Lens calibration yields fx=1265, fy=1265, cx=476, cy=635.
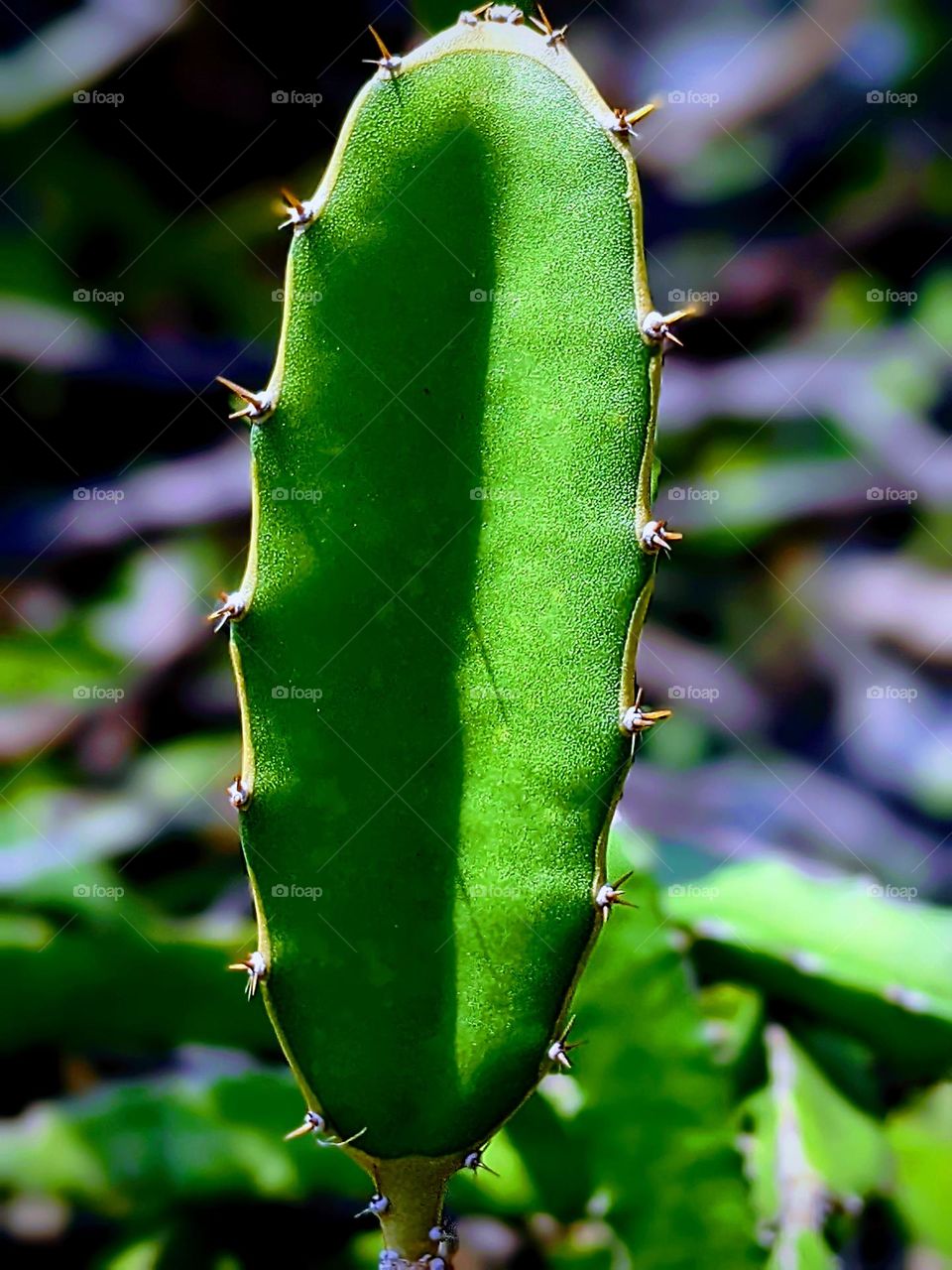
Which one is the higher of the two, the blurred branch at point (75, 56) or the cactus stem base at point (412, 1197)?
the blurred branch at point (75, 56)

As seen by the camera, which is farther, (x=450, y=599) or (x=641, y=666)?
(x=641, y=666)

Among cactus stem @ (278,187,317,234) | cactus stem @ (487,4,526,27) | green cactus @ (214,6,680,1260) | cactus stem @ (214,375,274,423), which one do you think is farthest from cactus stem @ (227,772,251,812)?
cactus stem @ (487,4,526,27)

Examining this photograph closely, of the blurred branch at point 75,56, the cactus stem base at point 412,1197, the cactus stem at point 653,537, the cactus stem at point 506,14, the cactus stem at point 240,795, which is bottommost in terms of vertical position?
the cactus stem base at point 412,1197

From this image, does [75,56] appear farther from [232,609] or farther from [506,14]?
[232,609]

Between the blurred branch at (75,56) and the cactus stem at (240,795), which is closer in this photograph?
the cactus stem at (240,795)

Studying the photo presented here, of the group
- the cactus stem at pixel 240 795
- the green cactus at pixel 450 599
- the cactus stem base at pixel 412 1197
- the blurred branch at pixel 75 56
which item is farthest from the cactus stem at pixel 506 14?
the blurred branch at pixel 75 56

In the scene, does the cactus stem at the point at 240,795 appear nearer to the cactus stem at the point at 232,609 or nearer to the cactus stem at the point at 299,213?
the cactus stem at the point at 232,609

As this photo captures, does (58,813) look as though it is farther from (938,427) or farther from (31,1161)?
(938,427)

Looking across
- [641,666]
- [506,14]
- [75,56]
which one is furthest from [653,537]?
[75,56]
